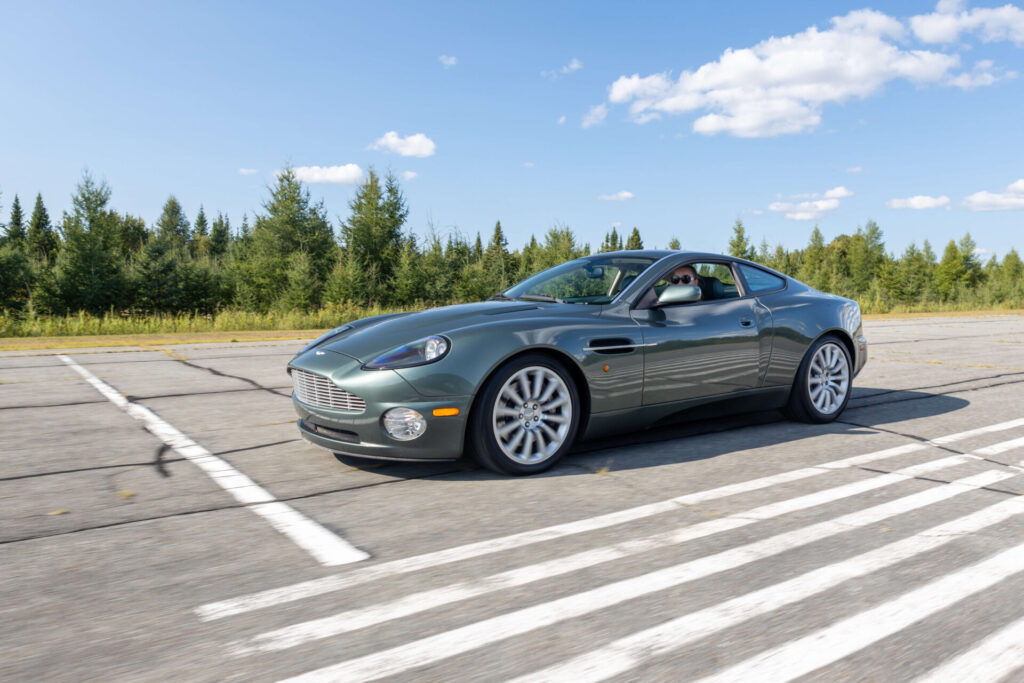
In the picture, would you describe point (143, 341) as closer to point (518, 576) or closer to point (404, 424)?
point (404, 424)

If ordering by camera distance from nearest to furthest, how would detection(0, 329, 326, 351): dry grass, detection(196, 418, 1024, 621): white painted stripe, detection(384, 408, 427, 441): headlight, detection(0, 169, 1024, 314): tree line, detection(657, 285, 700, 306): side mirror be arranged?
detection(196, 418, 1024, 621): white painted stripe
detection(384, 408, 427, 441): headlight
detection(657, 285, 700, 306): side mirror
detection(0, 329, 326, 351): dry grass
detection(0, 169, 1024, 314): tree line

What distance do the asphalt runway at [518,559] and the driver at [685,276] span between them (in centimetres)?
117

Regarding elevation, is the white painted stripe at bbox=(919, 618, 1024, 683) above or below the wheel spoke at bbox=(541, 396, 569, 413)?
below

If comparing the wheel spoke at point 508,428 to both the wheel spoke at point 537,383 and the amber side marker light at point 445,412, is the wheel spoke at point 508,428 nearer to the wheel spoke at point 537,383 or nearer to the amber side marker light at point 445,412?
the wheel spoke at point 537,383

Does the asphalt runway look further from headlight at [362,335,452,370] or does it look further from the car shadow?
headlight at [362,335,452,370]

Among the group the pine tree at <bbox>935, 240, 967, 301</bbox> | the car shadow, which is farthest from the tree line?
the pine tree at <bbox>935, 240, 967, 301</bbox>

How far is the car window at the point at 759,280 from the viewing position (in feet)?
20.1

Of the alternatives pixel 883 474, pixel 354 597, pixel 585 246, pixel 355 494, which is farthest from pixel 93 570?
pixel 585 246

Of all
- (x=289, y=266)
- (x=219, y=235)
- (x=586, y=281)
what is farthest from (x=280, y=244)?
(x=219, y=235)

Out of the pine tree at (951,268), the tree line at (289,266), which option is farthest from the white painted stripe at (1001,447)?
the pine tree at (951,268)

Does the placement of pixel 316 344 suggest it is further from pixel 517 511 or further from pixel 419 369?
pixel 517 511

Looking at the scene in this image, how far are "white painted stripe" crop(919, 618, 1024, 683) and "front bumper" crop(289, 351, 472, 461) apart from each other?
2620 mm

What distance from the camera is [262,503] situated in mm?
3957

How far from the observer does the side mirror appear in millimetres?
5156
